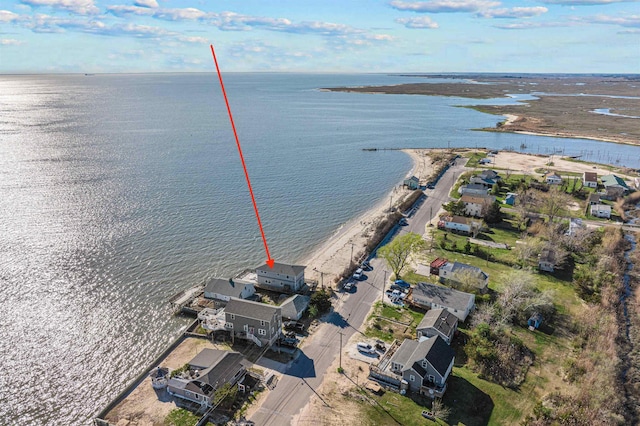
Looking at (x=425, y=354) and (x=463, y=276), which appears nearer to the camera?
(x=425, y=354)

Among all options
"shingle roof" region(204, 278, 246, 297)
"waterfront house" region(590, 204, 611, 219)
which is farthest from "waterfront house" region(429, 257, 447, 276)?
"waterfront house" region(590, 204, 611, 219)

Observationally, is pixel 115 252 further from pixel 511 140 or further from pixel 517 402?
pixel 511 140

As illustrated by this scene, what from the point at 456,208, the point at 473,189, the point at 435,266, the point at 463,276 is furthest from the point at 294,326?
the point at 473,189

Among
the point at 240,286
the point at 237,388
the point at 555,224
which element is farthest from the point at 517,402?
the point at 555,224

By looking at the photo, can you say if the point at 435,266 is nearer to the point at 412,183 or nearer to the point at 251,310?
the point at 251,310

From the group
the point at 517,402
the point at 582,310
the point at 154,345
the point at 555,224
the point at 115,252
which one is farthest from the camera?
the point at 555,224

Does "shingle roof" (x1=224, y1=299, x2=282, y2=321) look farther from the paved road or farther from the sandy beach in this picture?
the sandy beach

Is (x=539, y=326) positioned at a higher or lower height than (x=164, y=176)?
lower

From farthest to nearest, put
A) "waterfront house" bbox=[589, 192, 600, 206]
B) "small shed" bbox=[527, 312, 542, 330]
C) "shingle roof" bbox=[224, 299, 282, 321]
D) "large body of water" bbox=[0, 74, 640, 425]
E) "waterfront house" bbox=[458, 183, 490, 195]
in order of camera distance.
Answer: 1. "waterfront house" bbox=[458, 183, 490, 195]
2. "waterfront house" bbox=[589, 192, 600, 206]
3. "small shed" bbox=[527, 312, 542, 330]
4. "shingle roof" bbox=[224, 299, 282, 321]
5. "large body of water" bbox=[0, 74, 640, 425]
